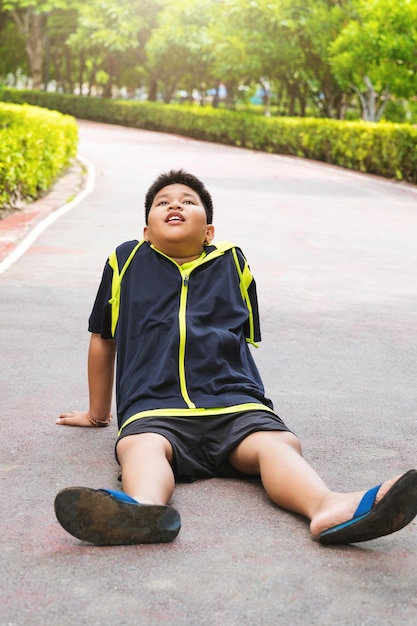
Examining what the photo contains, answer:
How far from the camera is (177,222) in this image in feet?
13.7

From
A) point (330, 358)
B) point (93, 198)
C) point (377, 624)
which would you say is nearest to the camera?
point (377, 624)

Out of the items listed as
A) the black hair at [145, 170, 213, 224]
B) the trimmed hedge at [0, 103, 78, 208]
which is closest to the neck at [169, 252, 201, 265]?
the black hair at [145, 170, 213, 224]

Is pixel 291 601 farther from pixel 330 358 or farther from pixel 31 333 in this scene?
pixel 31 333

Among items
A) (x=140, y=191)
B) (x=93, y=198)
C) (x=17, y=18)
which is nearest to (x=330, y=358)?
(x=93, y=198)

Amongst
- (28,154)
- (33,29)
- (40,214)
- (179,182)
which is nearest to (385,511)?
(179,182)

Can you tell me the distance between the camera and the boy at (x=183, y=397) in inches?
125

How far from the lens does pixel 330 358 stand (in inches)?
247

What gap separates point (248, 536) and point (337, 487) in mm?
639

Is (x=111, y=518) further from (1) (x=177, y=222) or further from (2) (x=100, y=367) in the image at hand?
(1) (x=177, y=222)

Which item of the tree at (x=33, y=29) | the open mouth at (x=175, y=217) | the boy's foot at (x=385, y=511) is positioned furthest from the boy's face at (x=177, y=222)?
the tree at (x=33, y=29)

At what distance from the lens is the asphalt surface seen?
9.57 ft

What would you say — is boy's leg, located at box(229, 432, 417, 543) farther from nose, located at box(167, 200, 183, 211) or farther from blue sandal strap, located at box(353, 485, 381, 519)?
nose, located at box(167, 200, 183, 211)

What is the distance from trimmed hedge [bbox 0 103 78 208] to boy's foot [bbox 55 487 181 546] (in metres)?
9.16

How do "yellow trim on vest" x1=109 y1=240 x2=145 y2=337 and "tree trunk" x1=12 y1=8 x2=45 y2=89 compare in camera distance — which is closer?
"yellow trim on vest" x1=109 y1=240 x2=145 y2=337
